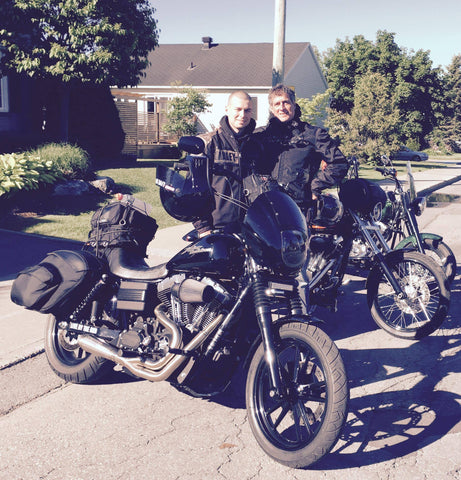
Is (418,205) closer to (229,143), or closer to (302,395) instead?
(229,143)

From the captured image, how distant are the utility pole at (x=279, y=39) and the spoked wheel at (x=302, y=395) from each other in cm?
702

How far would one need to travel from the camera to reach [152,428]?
373 centimetres

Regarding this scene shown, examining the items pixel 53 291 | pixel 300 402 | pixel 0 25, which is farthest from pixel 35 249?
pixel 0 25

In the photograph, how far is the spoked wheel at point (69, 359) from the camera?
4.25m

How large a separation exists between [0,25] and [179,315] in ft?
43.8

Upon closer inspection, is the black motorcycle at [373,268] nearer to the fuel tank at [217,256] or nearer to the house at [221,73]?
the fuel tank at [217,256]

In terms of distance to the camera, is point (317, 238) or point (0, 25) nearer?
point (317, 238)

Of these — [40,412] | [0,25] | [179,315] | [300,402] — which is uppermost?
[0,25]

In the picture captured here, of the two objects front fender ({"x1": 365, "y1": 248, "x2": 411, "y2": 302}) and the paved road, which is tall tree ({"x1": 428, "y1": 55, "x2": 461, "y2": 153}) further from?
the paved road

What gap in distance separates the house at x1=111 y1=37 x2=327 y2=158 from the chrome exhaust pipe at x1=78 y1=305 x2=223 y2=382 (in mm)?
30425

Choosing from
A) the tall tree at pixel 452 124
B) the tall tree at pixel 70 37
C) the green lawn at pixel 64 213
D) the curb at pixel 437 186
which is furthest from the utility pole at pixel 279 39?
the tall tree at pixel 452 124

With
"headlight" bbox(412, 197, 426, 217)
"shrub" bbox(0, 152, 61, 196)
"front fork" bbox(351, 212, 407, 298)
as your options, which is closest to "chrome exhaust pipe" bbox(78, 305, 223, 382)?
"front fork" bbox(351, 212, 407, 298)

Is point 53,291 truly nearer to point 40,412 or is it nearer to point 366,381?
point 40,412

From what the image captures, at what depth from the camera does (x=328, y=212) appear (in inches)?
214
